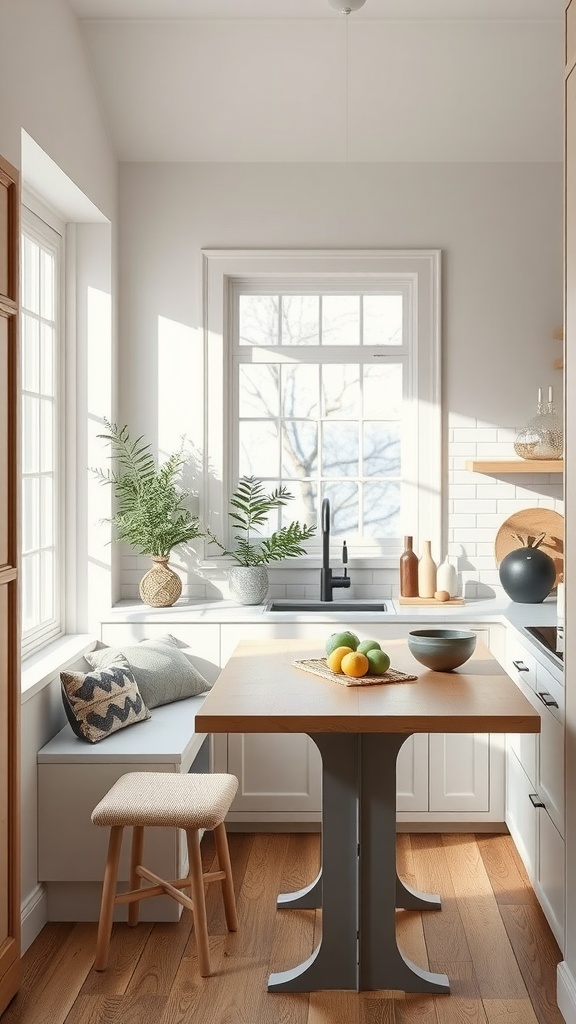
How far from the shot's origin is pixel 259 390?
15.5 feet

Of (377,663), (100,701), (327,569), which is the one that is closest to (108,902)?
(100,701)

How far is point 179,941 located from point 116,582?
1766 millimetres

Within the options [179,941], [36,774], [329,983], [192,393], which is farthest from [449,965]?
[192,393]

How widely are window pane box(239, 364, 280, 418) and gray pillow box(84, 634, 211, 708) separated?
4.23ft

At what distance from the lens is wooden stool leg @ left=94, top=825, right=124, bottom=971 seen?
2982 mm

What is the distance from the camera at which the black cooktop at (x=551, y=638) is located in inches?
125

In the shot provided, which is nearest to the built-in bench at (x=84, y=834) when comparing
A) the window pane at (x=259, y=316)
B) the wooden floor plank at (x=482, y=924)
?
the wooden floor plank at (x=482, y=924)

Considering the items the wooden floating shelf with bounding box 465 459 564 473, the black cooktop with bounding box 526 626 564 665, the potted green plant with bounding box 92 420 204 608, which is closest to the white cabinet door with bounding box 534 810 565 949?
the black cooktop with bounding box 526 626 564 665

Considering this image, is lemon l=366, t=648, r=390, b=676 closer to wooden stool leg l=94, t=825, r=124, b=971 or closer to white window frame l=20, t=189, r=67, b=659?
wooden stool leg l=94, t=825, r=124, b=971

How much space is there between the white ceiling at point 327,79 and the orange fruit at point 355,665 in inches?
99.5

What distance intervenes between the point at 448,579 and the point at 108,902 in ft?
6.85

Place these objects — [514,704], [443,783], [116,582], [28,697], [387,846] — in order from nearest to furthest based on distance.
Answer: [514,704], [387,846], [28,697], [443,783], [116,582]

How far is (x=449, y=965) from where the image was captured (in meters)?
3.01

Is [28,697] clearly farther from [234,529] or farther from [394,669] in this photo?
[234,529]
